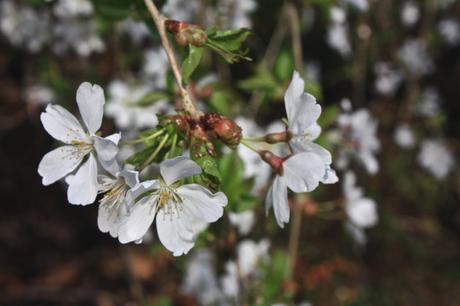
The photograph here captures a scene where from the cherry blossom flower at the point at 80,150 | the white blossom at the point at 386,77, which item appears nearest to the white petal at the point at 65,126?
the cherry blossom flower at the point at 80,150

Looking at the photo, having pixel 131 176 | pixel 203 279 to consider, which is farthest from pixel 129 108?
pixel 131 176

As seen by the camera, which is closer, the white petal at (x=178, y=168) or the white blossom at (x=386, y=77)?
the white petal at (x=178, y=168)

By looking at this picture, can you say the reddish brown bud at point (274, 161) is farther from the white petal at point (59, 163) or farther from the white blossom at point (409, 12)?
the white blossom at point (409, 12)

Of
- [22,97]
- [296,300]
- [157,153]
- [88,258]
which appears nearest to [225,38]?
[157,153]

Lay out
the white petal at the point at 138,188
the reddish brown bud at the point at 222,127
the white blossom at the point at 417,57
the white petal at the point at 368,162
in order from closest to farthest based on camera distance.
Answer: the white petal at the point at 138,188, the reddish brown bud at the point at 222,127, the white petal at the point at 368,162, the white blossom at the point at 417,57

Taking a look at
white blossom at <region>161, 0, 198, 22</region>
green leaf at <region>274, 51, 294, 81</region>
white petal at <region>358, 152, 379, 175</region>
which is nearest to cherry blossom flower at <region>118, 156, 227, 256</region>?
white petal at <region>358, 152, 379, 175</region>

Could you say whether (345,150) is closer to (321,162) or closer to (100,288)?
(321,162)
